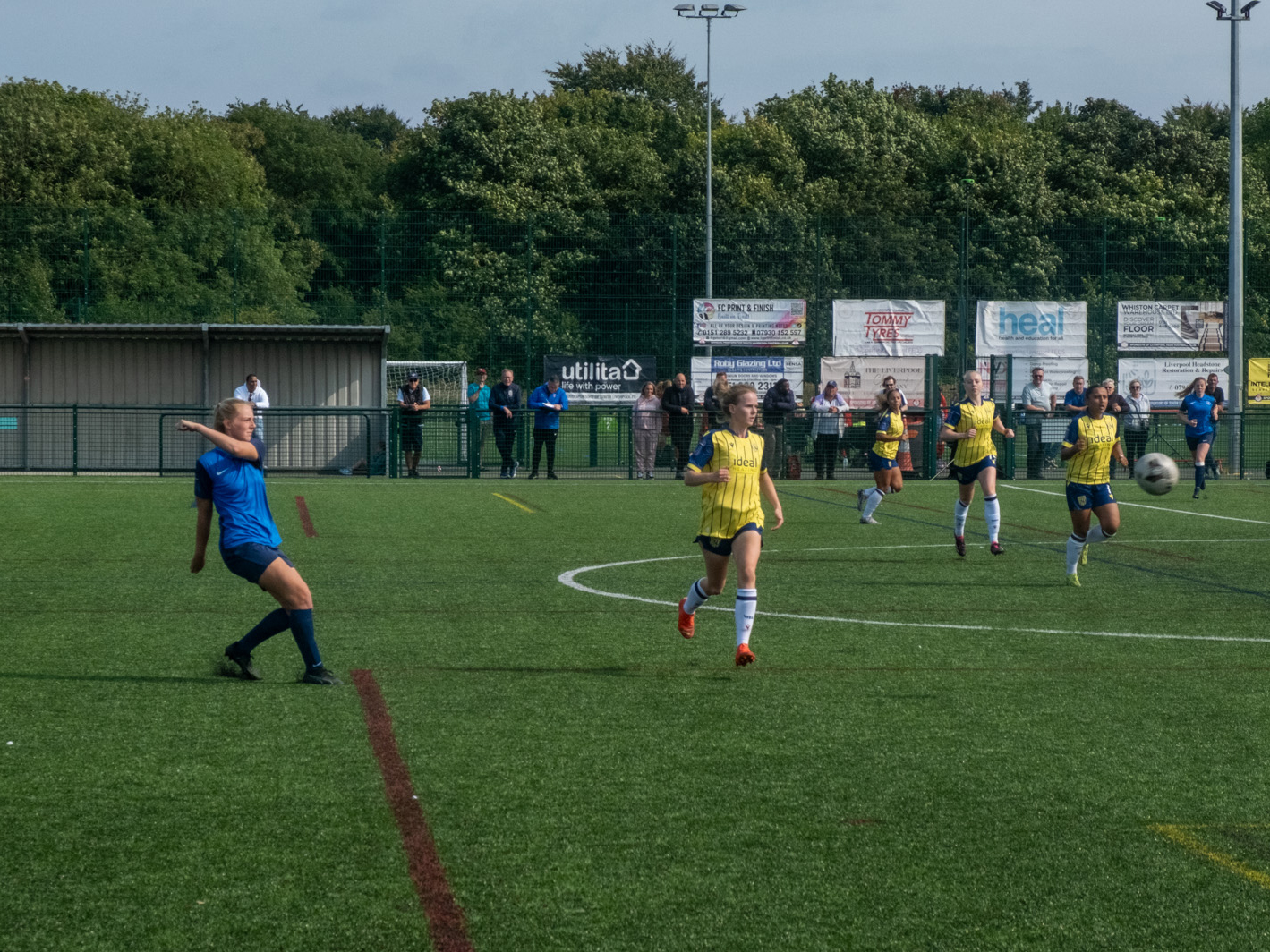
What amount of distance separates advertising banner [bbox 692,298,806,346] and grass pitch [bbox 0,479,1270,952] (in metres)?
21.6

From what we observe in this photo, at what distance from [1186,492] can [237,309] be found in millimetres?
21112

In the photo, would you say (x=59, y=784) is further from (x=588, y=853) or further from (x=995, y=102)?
(x=995, y=102)

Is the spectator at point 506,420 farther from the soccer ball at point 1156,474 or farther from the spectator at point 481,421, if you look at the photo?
the soccer ball at point 1156,474

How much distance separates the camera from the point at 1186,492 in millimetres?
25406

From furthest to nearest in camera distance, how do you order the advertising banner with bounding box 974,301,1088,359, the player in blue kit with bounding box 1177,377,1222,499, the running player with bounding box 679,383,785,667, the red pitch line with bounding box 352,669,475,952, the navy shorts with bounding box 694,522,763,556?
the advertising banner with bounding box 974,301,1088,359
the player in blue kit with bounding box 1177,377,1222,499
the navy shorts with bounding box 694,522,763,556
the running player with bounding box 679,383,785,667
the red pitch line with bounding box 352,669,475,952

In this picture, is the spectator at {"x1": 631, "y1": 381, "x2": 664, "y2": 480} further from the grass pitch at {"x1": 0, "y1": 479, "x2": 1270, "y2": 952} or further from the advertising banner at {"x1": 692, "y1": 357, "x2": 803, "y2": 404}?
the grass pitch at {"x1": 0, "y1": 479, "x2": 1270, "y2": 952}

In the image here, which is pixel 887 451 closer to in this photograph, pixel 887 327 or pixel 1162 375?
pixel 887 327

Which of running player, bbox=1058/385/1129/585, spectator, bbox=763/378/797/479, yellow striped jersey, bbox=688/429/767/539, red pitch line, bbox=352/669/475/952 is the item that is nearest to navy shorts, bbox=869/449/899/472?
running player, bbox=1058/385/1129/585

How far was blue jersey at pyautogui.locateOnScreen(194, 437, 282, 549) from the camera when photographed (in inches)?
308

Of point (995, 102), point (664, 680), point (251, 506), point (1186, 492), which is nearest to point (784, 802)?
point (664, 680)

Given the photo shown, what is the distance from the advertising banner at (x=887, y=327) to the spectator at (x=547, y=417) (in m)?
8.30

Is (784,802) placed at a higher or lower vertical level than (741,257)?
lower

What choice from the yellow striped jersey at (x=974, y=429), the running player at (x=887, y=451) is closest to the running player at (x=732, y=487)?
the yellow striped jersey at (x=974, y=429)

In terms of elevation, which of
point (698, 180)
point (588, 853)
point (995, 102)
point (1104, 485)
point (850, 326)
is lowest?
point (588, 853)
